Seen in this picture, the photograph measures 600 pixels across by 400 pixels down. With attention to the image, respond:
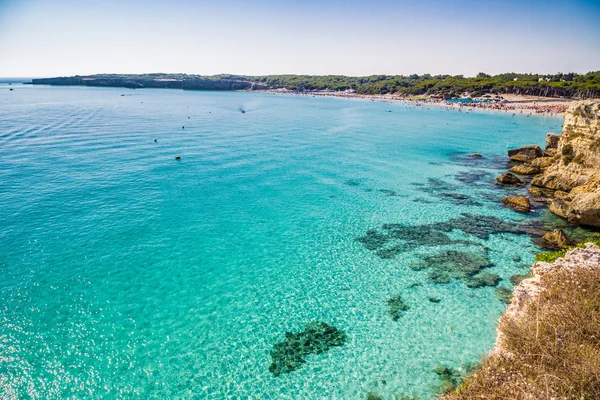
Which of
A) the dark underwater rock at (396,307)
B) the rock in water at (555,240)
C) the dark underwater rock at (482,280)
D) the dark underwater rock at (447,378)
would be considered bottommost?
the dark underwater rock at (447,378)

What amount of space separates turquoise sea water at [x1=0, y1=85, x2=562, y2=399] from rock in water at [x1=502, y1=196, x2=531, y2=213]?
151 cm

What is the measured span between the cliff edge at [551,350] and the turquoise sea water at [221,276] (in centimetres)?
337

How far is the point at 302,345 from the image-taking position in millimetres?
13469

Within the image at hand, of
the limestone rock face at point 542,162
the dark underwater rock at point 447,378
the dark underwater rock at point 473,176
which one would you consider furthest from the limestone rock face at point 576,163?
the dark underwater rock at point 447,378

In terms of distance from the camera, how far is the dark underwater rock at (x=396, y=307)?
15180mm

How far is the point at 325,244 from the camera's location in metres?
21.6

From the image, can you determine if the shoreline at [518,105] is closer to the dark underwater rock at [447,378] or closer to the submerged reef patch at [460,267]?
the submerged reef patch at [460,267]

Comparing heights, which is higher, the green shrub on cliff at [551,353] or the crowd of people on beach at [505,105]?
the crowd of people on beach at [505,105]

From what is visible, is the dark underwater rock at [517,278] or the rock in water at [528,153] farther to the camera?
the rock in water at [528,153]

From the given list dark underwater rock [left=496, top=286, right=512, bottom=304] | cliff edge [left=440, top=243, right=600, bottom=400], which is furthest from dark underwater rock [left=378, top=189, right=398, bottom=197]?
cliff edge [left=440, top=243, right=600, bottom=400]

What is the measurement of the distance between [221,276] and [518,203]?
82.0ft

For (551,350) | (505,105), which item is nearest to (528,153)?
(551,350)

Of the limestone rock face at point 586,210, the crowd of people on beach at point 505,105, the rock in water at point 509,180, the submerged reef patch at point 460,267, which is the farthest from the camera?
the crowd of people on beach at point 505,105

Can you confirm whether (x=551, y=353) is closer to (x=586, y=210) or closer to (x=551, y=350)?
(x=551, y=350)
